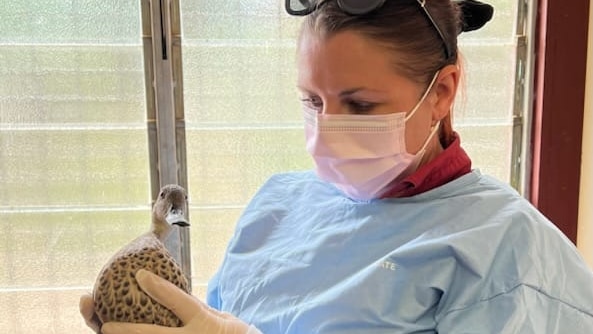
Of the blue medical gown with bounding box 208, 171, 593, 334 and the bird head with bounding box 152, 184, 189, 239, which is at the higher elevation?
the bird head with bounding box 152, 184, 189, 239

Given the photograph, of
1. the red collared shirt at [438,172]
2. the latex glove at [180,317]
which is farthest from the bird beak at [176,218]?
the red collared shirt at [438,172]

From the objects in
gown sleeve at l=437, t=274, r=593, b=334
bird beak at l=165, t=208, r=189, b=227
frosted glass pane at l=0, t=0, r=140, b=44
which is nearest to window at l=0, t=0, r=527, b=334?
frosted glass pane at l=0, t=0, r=140, b=44

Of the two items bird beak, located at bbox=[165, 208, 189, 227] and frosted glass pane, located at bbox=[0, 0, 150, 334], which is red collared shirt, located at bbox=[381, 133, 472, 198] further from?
frosted glass pane, located at bbox=[0, 0, 150, 334]

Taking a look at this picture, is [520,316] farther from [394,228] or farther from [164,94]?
[164,94]

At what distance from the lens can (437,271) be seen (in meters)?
0.82

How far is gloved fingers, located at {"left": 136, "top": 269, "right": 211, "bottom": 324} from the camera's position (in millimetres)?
782

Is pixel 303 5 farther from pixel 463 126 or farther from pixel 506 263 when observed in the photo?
pixel 463 126

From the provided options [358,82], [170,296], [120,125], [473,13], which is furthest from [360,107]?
[120,125]

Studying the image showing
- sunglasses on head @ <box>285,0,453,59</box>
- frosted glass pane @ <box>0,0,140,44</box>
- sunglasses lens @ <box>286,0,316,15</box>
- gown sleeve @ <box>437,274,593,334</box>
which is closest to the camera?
gown sleeve @ <box>437,274,593,334</box>

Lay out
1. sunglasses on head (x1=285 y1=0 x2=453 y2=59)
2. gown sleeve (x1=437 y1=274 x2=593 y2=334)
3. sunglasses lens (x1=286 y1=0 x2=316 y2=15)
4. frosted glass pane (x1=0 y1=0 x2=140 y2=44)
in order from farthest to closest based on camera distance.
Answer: frosted glass pane (x1=0 y1=0 x2=140 y2=44) → sunglasses lens (x1=286 y1=0 x2=316 y2=15) → sunglasses on head (x1=285 y1=0 x2=453 y2=59) → gown sleeve (x1=437 y1=274 x2=593 y2=334)

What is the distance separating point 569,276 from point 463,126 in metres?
1.00

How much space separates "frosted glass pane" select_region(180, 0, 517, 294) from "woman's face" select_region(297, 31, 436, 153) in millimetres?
727

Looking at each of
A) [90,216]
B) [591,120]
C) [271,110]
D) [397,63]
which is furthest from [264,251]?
[591,120]

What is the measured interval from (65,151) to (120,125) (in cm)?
15
